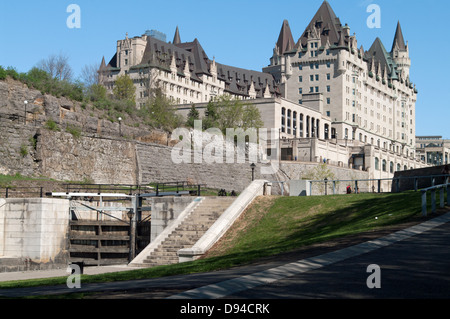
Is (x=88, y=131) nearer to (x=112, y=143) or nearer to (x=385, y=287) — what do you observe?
(x=112, y=143)

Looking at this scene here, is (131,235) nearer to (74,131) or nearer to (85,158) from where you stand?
(85,158)

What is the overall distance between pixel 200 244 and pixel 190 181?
3581 cm

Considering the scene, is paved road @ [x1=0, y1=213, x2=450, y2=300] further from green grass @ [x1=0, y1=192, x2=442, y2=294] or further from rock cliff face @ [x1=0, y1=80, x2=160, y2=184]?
rock cliff face @ [x1=0, y1=80, x2=160, y2=184]

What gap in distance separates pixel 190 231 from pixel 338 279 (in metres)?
21.0

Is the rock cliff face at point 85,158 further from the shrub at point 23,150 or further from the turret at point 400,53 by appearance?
the turret at point 400,53

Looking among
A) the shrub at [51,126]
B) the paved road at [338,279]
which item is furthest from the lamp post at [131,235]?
the paved road at [338,279]

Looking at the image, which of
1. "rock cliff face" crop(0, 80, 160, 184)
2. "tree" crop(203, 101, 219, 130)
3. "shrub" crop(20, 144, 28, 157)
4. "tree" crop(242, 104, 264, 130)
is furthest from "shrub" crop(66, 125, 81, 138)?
"tree" crop(242, 104, 264, 130)

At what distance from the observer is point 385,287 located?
12258 mm

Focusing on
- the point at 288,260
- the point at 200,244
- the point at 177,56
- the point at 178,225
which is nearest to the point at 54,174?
the point at 178,225
